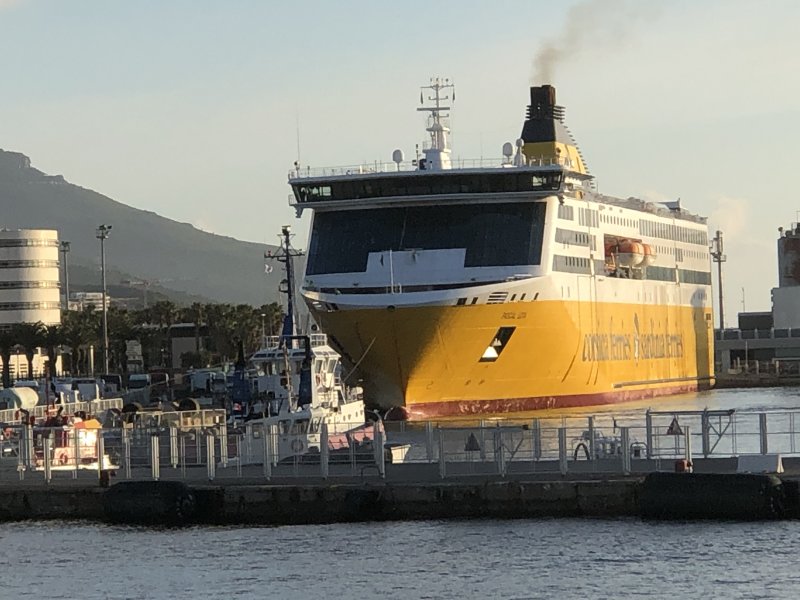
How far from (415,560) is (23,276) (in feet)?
545

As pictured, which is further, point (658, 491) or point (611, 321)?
point (611, 321)

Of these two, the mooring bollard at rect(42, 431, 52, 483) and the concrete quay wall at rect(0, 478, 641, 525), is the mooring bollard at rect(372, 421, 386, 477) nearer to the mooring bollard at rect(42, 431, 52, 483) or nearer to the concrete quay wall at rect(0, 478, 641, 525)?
the concrete quay wall at rect(0, 478, 641, 525)

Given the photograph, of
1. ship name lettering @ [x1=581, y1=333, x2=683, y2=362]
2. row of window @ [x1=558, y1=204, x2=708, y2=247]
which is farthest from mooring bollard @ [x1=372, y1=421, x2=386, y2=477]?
ship name lettering @ [x1=581, y1=333, x2=683, y2=362]

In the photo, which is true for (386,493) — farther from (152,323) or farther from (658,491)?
(152,323)

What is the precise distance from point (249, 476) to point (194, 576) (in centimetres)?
658

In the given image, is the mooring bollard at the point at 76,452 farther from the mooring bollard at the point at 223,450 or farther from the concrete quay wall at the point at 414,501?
the concrete quay wall at the point at 414,501

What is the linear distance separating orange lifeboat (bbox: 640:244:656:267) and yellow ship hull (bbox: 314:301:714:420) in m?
8.16

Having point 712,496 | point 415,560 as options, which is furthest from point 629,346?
point 415,560

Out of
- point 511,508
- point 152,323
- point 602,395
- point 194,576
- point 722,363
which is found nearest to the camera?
point 194,576

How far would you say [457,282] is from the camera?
255ft

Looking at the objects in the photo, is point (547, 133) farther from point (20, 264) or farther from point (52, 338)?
point (20, 264)

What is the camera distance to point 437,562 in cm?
3428

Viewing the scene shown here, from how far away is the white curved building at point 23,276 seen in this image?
196 meters

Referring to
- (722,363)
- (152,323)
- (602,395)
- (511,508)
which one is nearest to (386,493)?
(511,508)
